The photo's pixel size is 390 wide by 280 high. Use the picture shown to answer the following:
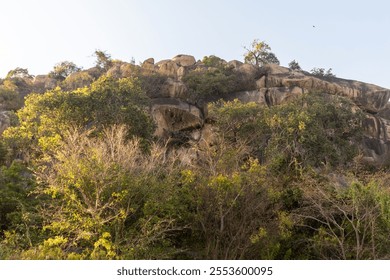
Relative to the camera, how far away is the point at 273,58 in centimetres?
5106

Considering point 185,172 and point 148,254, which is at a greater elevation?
point 185,172

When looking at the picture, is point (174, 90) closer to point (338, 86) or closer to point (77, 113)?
point (77, 113)

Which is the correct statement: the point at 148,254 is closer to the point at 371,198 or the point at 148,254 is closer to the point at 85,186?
the point at 85,186

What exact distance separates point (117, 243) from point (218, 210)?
137 inches

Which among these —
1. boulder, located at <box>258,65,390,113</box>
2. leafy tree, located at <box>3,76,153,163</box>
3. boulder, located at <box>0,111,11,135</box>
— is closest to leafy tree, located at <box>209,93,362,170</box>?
leafy tree, located at <box>3,76,153,163</box>

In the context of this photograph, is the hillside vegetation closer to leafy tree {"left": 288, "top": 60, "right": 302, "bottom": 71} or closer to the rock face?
the rock face

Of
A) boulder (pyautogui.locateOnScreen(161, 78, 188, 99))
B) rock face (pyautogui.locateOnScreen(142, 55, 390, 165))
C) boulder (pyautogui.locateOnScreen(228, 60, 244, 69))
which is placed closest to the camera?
rock face (pyautogui.locateOnScreen(142, 55, 390, 165))

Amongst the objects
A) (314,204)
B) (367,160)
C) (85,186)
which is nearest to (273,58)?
(367,160)

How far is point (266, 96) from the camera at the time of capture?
115 ft

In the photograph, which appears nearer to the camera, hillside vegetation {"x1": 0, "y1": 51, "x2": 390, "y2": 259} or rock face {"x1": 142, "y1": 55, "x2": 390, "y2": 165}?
hillside vegetation {"x1": 0, "y1": 51, "x2": 390, "y2": 259}

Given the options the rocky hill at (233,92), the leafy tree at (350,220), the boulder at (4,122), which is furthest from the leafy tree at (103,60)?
the leafy tree at (350,220)

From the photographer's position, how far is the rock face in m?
31.1

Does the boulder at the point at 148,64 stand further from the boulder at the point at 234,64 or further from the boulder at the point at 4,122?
the boulder at the point at 4,122

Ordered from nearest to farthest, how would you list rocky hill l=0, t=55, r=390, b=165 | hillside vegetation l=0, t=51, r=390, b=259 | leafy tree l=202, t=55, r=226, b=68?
hillside vegetation l=0, t=51, r=390, b=259, rocky hill l=0, t=55, r=390, b=165, leafy tree l=202, t=55, r=226, b=68
